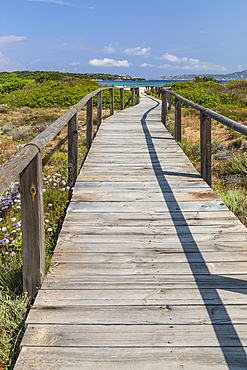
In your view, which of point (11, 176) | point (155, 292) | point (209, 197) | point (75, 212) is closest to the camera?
point (11, 176)

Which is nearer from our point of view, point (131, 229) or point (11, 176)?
point (11, 176)

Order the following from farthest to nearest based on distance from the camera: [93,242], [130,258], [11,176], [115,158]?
[115,158] → [93,242] → [130,258] → [11,176]

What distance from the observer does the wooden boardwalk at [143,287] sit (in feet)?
5.39

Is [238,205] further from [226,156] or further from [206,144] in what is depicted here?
[226,156]

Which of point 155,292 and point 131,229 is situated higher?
point 131,229

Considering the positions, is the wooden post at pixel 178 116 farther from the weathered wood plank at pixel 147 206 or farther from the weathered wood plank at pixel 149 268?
the weathered wood plank at pixel 149 268

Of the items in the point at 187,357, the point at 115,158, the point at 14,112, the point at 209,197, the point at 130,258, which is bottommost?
the point at 187,357

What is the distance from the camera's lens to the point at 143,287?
217 centimetres

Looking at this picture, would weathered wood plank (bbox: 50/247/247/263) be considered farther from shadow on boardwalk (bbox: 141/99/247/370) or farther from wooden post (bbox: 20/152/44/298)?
wooden post (bbox: 20/152/44/298)

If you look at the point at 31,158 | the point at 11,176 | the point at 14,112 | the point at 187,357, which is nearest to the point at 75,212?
the point at 31,158

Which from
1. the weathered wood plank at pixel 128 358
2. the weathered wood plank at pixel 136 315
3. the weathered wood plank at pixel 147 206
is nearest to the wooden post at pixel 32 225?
the weathered wood plank at pixel 136 315

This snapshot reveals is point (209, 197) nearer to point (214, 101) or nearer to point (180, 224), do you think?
point (180, 224)

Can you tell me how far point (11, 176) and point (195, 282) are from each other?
153 centimetres

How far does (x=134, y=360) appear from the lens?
1.60 metres
